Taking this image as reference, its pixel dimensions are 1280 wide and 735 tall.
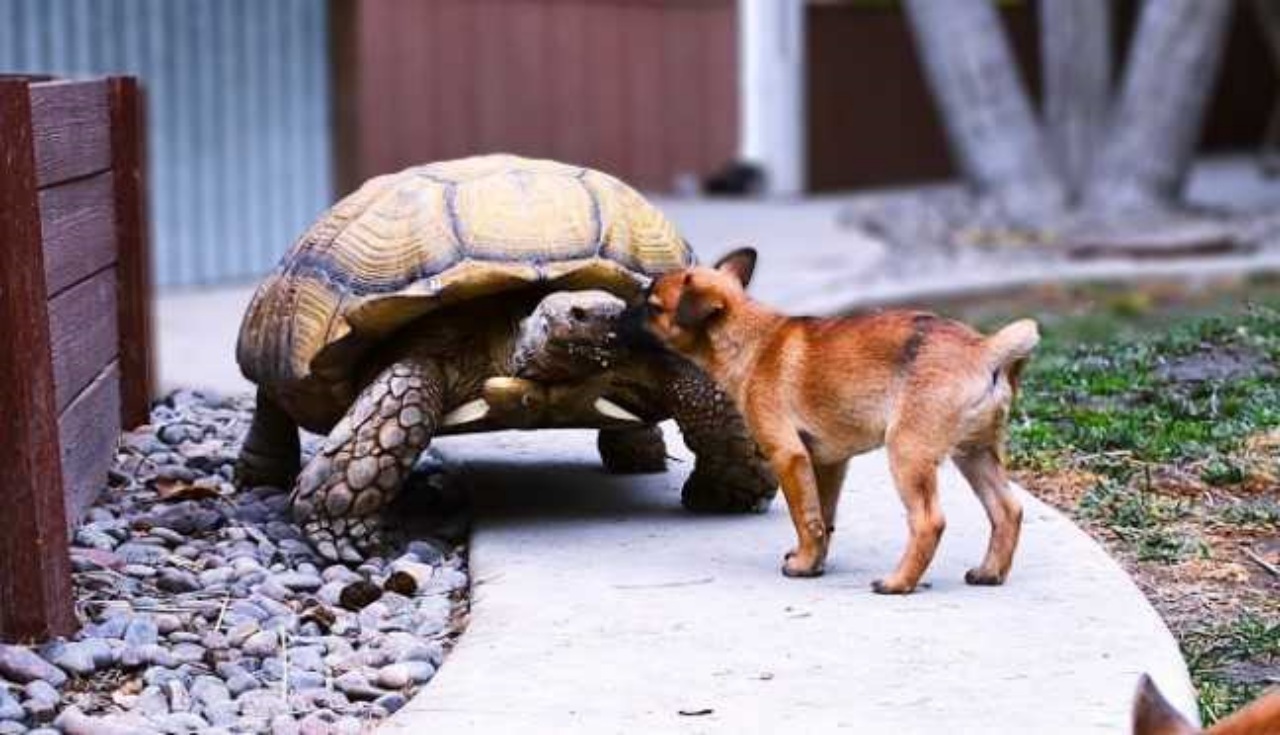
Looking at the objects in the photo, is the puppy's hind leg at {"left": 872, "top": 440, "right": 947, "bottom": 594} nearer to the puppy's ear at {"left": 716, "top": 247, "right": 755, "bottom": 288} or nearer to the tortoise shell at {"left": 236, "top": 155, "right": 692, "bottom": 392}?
the puppy's ear at {"left": 716, "top": 247, "right": 755, "bottom": 288}

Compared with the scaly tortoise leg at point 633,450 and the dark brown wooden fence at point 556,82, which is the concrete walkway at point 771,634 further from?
the dark brown wooden fence at point 556,82

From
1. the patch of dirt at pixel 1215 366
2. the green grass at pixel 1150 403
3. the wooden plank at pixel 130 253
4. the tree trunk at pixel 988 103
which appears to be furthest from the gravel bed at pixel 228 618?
the tree trunk at pixel 988 103

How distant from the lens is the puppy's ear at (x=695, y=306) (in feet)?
18.6

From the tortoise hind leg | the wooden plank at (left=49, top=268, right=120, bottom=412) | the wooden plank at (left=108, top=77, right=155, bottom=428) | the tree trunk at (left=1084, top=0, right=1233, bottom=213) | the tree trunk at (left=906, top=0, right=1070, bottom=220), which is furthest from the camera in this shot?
the tree trunk at (left=906, top=0, right=1070, bottom=220)

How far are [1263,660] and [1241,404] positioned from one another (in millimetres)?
2429

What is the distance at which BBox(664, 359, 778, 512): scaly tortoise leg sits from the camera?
6.45 meters

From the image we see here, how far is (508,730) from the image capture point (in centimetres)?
Result: 446

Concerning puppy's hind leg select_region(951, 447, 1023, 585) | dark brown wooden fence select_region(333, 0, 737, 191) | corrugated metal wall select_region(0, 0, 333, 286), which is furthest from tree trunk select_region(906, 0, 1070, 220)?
puppy's hind leg select_region(951, 447, 1023, 585)

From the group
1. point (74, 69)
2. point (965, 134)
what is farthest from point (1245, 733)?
point (965, 134)

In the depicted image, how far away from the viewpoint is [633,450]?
7.22 meters

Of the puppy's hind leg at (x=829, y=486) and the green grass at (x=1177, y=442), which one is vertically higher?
the puppy's hind leg at (x=829, y=486)

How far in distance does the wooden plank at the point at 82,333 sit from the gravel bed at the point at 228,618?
1.21 ft

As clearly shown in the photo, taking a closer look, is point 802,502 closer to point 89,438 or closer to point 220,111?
point 89,438

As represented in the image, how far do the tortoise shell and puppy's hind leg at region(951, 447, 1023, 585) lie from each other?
3.89ft
